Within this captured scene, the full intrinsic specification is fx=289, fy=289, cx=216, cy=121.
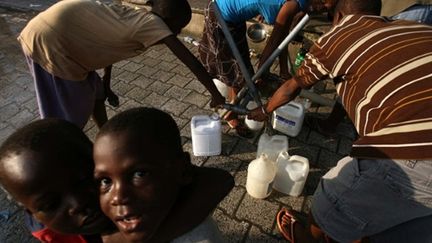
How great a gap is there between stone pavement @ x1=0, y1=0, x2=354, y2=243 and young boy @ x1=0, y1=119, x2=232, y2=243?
55.3 inches

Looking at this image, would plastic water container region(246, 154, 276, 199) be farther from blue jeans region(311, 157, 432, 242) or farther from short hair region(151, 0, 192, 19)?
short hair region(151, 0, 192, 19)

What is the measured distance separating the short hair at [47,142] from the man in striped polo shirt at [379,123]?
1.37 m

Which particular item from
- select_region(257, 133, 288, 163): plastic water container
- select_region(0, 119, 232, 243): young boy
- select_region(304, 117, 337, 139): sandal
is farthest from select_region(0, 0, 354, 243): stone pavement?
select_region(0, 119, 232, 243): young boy

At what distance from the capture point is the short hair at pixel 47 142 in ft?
3.22

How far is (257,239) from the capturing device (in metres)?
2.26

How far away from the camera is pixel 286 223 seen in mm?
2275

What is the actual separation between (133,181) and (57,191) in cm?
29

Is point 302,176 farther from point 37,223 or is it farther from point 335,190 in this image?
point 37,223

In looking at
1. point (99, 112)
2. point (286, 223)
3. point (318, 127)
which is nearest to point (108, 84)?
point (99, 112)

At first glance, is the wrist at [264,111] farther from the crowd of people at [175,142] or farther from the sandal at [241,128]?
the sandal at [241,128]

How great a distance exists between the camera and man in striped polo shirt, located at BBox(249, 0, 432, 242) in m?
1.35

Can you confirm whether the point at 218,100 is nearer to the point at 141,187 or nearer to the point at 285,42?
the point at 285,42

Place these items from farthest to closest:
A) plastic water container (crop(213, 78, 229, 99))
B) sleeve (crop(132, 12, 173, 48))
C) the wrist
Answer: plastic water container (crop(213, 78, 229, 99))
the wrist
sleeve (crop(132, 12, 173, 48))

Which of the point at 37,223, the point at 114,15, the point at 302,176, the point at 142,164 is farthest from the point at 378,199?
the point at 114,15
